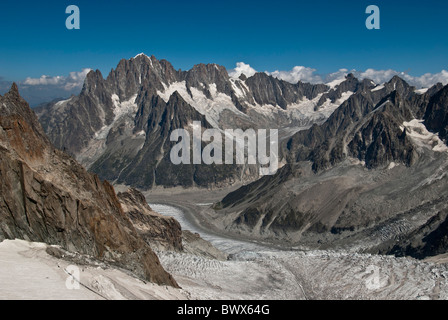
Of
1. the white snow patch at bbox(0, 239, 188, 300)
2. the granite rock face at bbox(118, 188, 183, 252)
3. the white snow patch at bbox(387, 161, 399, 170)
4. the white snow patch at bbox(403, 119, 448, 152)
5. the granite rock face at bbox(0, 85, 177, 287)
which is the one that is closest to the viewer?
the white snow patch at bbox(0, 239, 188, 300)

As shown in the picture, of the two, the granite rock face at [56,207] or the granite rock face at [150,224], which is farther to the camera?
the granite rock face at [150,224]

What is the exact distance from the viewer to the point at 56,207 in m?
36.6

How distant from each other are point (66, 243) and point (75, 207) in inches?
136

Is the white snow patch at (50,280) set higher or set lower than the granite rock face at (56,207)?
lower

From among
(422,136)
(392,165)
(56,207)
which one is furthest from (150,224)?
(422,136)

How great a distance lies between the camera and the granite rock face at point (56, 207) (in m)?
34.5

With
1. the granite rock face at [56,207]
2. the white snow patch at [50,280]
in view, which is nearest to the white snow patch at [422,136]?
the granite rock face at [56,207]

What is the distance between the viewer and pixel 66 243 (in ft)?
119

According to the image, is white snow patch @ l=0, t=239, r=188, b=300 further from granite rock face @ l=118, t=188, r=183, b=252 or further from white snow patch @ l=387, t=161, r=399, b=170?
white snow patch @ l=387, t=161, r=399, b=170

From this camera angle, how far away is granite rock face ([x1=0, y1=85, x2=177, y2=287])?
34500 mm

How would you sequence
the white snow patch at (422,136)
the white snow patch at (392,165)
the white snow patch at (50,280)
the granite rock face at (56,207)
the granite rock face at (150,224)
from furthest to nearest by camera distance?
the white snow patch at (422,136) < the white snow patch at (392,165) < the granite rock face at (150,224) < the granite rock face at (56,207) < the white snow patch at (50,280)

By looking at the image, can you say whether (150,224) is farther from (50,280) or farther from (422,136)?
(422,136)

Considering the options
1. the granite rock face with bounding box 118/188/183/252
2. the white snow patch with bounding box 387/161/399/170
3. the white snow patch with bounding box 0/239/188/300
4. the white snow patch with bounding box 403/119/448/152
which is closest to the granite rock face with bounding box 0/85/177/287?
the white snow patch with bounding box 0/239/188/300

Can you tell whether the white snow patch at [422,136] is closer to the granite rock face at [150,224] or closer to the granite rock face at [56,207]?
the granite rock face at [150,224]
